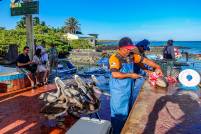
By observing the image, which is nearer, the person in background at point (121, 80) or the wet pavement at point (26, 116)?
the person in background at point (121, 80)

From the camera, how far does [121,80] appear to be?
412 cm

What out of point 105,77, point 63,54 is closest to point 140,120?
point 105,77

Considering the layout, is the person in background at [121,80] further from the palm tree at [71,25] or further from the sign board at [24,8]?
the palm tree at [71,25]

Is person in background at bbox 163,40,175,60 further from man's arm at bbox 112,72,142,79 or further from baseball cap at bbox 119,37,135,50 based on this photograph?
man's arm at bbox 112,72,142,79

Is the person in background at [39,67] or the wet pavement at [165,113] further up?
the person in background at [39,67]

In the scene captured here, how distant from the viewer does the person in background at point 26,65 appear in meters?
9.38

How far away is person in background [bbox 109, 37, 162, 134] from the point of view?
407 cm

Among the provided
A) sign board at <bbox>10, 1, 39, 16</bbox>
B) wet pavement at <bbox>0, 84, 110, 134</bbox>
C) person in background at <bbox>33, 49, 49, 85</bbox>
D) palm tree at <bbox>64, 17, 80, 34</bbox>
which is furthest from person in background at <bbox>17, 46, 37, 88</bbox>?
palm tree at <bbox>64, 17, 80, 34</bbox>

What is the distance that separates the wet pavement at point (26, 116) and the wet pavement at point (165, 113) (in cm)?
98

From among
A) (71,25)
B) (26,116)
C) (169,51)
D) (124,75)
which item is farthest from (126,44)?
(71,25)

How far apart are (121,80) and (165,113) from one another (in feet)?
5.56

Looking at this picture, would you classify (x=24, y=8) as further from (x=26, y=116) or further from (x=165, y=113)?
(x=165, y=113)

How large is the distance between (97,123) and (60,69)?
30.0 ft

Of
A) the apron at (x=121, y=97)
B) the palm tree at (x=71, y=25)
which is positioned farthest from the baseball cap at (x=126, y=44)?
the palm tree at (x=71, y=25)
